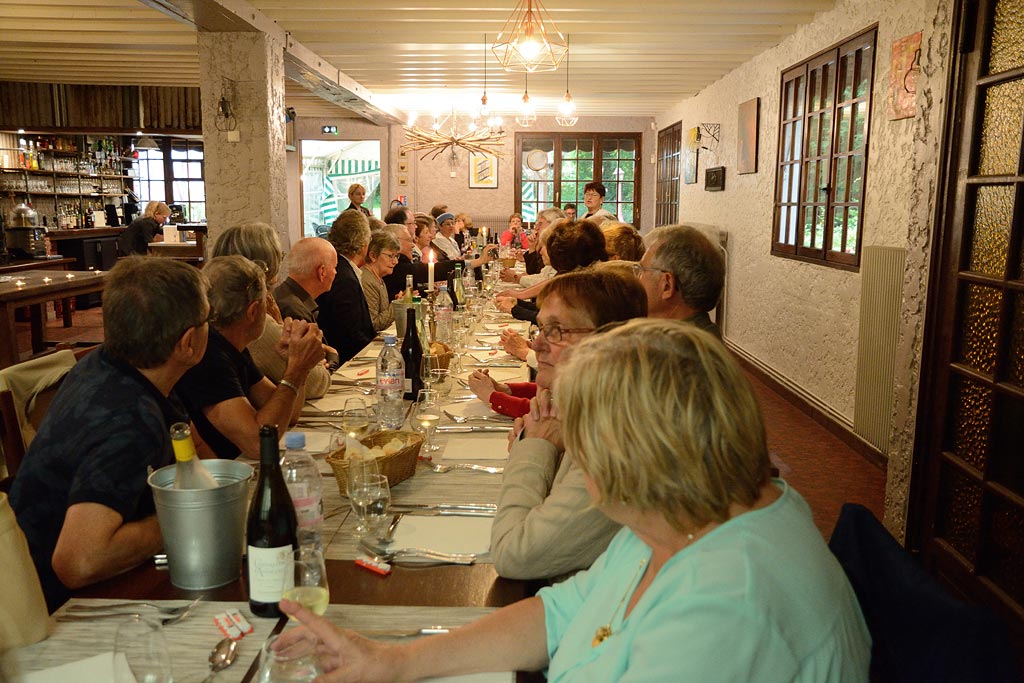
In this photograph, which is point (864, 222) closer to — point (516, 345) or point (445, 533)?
point (516, 345)

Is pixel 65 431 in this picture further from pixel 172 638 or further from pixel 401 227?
pixel 401 227

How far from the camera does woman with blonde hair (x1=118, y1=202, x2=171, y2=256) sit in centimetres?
1109

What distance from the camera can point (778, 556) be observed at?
0.94 metres

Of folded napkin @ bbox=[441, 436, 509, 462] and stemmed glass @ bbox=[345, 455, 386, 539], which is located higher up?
stemmed glass @ bbox=[345, 455, 386, 539]

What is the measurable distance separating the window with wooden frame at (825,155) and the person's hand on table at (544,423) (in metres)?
4.07

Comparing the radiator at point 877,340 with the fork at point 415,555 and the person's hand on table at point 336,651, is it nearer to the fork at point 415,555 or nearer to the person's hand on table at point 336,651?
the fork at point 415,555

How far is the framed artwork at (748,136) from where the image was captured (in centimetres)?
752

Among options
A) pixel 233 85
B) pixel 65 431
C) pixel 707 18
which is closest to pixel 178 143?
pixel 233 85

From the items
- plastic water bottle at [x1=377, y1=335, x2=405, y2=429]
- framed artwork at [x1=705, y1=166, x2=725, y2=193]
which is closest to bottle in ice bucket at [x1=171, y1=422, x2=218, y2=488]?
plastic water bottle at [x1=377, y1=335, x2=405, y2=429]

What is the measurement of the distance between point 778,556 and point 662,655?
0.18 metres

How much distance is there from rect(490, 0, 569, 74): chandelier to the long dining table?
133 inches

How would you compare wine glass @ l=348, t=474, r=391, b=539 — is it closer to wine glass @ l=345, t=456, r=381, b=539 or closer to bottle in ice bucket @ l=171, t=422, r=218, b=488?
wine glass @ l=345, t=456, r=381, b=539

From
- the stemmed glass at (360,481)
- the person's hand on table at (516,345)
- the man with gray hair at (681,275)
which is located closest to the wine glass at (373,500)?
the stemmed glass at (360,481)

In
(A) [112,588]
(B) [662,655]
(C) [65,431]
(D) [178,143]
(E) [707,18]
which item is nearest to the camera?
(B) [662,655]
